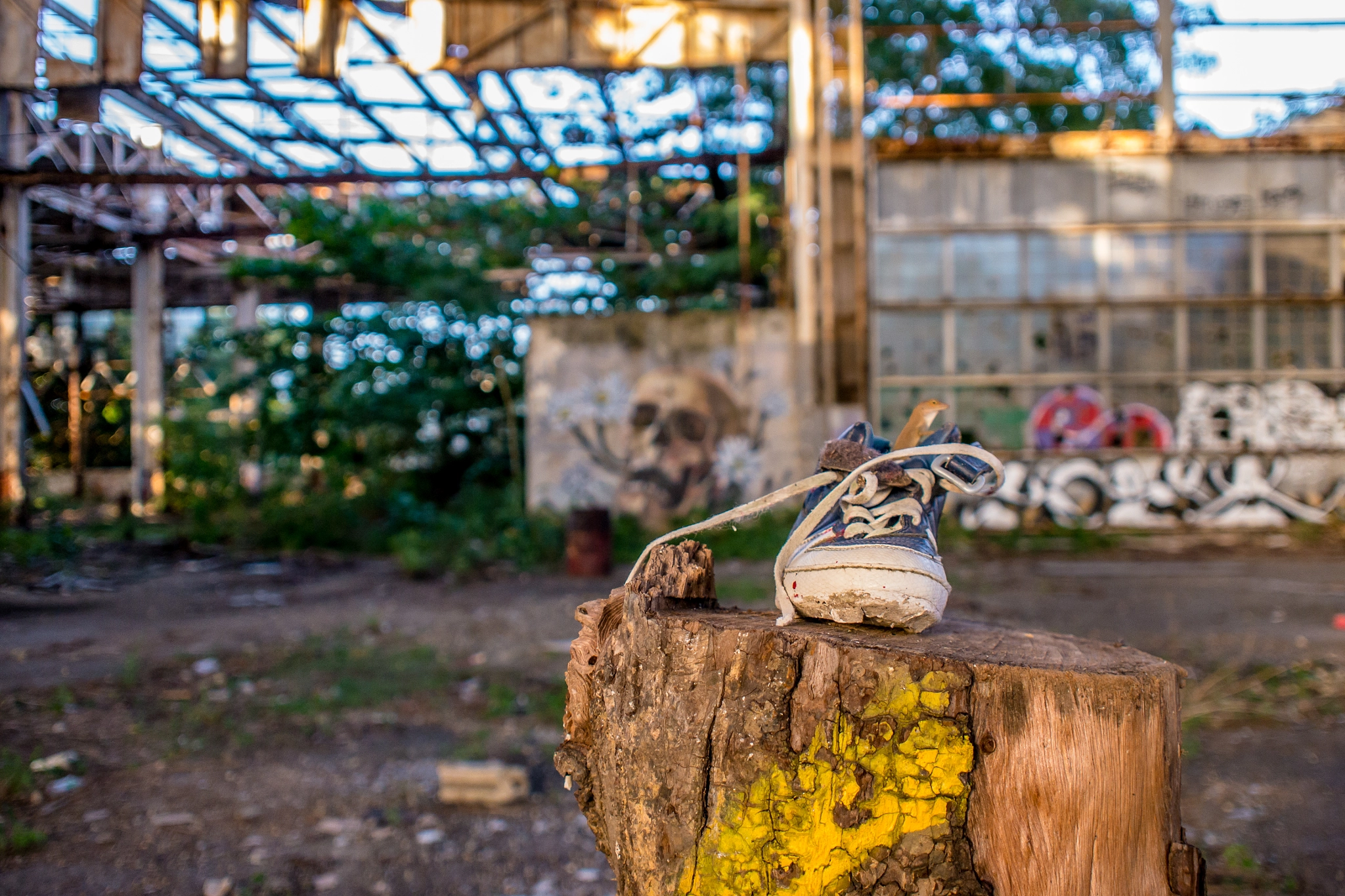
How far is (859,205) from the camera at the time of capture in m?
9.65

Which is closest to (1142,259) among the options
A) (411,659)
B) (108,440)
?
(411,659)

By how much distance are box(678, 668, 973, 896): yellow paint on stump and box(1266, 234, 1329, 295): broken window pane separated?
10327 mm

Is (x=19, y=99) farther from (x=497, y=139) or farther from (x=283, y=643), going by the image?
(x=283, y=643)

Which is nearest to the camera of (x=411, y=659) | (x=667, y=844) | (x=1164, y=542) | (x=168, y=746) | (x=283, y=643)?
(x=667, y=844)

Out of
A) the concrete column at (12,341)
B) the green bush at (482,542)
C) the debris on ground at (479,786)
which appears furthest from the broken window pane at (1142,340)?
the concrete column at (12,341)

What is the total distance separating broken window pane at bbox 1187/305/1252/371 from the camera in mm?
9594

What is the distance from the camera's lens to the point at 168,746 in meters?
3.75

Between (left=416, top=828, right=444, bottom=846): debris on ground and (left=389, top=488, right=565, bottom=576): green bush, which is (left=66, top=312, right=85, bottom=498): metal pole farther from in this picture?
(left=416, top=828, right=444, bottom=846): debris on ground

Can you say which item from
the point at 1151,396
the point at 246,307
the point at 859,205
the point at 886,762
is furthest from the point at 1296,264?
the point at 246,307

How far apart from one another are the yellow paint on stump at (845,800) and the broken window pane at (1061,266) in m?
9.09

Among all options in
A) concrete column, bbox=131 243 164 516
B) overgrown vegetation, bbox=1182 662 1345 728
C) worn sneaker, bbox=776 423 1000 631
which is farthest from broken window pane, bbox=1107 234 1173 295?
concrete column, bbox=131 243 164 516

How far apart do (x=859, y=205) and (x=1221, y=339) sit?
414 centimetres

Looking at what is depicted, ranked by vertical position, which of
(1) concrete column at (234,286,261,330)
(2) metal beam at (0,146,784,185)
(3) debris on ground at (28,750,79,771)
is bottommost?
(3) debris on ground at (28,750,79,771)

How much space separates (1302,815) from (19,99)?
13703mm
